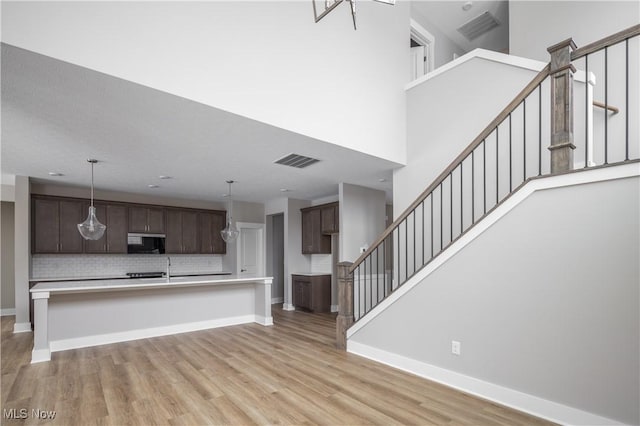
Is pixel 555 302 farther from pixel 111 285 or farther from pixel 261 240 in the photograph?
pixel 261 240

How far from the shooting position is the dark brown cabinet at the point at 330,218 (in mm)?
7203

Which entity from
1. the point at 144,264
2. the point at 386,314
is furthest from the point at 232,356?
the point at 144,264

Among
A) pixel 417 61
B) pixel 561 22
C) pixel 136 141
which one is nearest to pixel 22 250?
pixel 136 141

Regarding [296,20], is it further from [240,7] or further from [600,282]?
[600,282]

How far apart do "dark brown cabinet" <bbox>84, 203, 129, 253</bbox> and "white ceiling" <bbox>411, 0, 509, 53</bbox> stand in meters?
6.88

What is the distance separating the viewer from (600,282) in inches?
95.1

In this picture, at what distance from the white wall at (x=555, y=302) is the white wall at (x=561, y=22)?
2.93m

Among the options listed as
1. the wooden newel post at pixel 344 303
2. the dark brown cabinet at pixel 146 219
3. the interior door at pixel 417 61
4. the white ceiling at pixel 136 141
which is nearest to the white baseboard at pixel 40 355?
the white ceiling at pixel 136 141

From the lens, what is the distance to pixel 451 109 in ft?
15.1

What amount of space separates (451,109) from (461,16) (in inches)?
112

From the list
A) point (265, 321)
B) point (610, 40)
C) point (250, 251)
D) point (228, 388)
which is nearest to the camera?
point (610, 40)

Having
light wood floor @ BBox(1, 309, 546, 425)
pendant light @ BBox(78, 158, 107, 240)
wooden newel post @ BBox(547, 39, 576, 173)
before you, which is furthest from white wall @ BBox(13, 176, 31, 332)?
wooden newel post @ BBox(547, 39, 576, 173)

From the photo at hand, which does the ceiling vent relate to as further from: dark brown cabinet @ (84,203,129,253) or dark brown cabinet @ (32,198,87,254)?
dark brown cabinet @ (32,198,87,254)

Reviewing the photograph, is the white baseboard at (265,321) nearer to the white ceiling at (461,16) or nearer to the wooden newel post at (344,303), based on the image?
the wooden newel post at (344,303)
